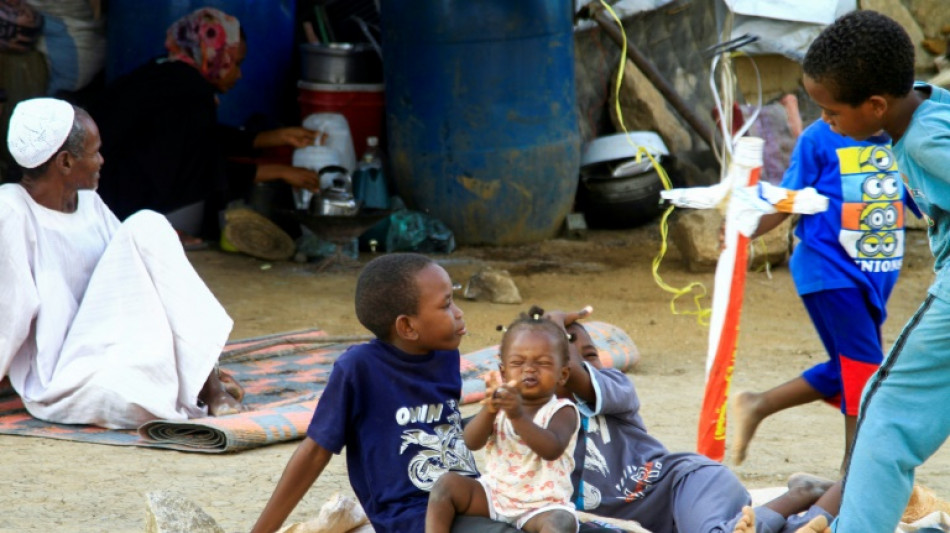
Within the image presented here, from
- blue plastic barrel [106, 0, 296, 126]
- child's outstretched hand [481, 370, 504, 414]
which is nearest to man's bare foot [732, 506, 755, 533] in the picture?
child's outstretched hand [481, 370, 504, 414]

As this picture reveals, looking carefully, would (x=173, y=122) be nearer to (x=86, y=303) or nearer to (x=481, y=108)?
(x=481, y=108)

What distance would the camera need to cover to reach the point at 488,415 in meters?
2.70

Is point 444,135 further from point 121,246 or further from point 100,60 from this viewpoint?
point 121,246

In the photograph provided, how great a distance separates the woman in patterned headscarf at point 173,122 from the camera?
7254 mm

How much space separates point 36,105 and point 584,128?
5.75 metres

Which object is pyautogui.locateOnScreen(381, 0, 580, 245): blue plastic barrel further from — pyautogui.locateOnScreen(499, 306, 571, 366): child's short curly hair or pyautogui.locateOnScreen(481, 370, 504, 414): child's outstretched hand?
pyautogui.locateOnScreen(481, 370, 504, 414): child's outstretched hand

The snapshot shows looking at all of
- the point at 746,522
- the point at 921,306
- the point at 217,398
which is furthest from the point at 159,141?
the point at 921,306

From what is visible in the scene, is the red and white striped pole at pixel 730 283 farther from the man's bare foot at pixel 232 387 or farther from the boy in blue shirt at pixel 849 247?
the man's bare foot at pixel 232 387

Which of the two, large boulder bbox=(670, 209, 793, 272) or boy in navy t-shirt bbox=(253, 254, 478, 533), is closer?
boy in navy t-shirt bbox=(253, 254, 478, 533)

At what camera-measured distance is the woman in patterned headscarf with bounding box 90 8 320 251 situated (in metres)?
7.25

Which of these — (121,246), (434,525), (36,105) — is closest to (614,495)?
(434,525)

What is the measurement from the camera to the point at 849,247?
12.9 feet

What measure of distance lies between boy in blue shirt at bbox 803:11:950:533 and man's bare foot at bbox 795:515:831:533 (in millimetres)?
92

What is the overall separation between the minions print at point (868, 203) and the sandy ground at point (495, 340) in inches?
29.7
